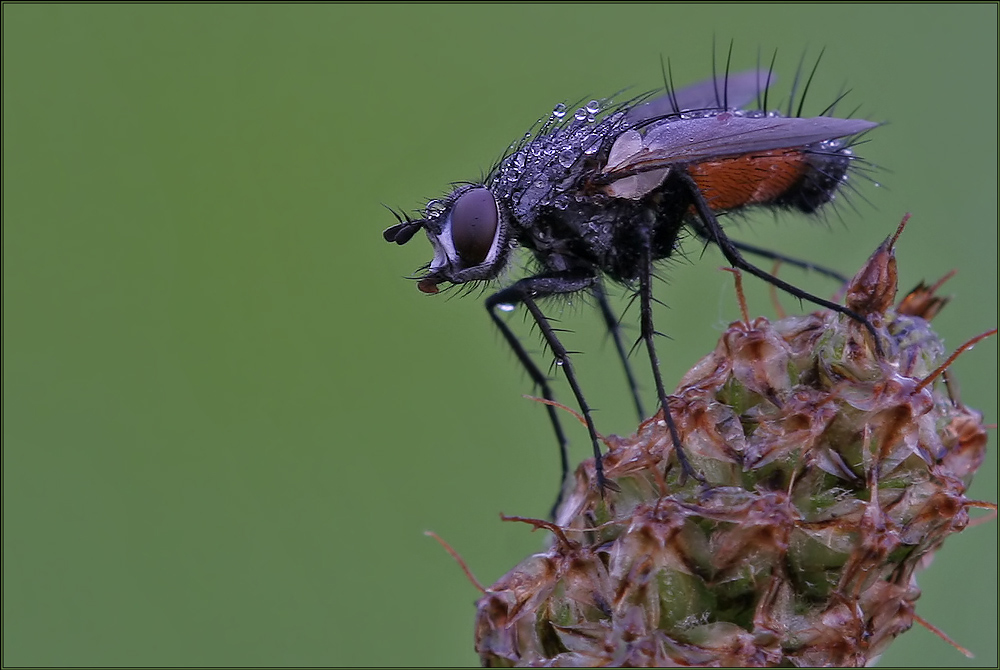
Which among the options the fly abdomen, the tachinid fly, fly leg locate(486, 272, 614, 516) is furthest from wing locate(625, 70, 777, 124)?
fly leg locate(486, 272, 614, 516)

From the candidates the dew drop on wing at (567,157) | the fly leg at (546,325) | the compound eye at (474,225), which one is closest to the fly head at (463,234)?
the compound eye at (474,225)

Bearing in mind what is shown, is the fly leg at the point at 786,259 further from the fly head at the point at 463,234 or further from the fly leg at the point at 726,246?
the fly head at the point at 463,234

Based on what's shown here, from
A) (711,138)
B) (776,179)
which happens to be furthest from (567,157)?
(776,179)

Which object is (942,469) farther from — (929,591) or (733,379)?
(929,591)

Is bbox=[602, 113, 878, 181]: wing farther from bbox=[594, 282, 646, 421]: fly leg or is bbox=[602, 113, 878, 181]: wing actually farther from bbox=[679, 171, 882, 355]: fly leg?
bbox=[594, 282, 646, 421]: fly leg

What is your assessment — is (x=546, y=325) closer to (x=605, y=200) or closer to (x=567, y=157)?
(x=605, y=200)
